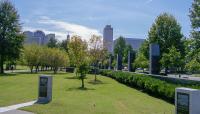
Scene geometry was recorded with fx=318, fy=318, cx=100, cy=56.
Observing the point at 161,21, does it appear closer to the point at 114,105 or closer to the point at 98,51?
the point at 98,51

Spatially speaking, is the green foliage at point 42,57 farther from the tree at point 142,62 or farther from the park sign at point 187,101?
the park sign at point 187,101

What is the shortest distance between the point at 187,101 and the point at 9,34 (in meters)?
48.6

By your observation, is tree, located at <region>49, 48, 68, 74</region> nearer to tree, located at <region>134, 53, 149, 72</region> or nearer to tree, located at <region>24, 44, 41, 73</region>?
tree, located at <region>24, 44, 41, 73</region>

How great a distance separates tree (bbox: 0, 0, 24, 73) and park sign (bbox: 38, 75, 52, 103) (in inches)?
1495

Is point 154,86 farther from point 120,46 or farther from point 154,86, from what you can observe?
point 120,46

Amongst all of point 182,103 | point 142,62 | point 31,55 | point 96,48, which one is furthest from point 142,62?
point 182,103

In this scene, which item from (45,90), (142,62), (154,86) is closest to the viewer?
(45,90)

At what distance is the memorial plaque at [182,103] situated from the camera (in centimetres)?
1088

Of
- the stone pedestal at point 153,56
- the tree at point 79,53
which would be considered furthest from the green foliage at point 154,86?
the tree at point 79,53

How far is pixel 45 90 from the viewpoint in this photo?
17.3m

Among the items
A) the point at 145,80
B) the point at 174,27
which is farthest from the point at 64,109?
the point at 174,27

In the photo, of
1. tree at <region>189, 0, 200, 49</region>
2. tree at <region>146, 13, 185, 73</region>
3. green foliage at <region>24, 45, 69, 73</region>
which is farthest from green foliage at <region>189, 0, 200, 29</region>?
green foliage at <region>24, 45, 69, 73</region>

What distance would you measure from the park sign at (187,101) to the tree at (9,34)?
4615 cm

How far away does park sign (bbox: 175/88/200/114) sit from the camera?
1074 cm
